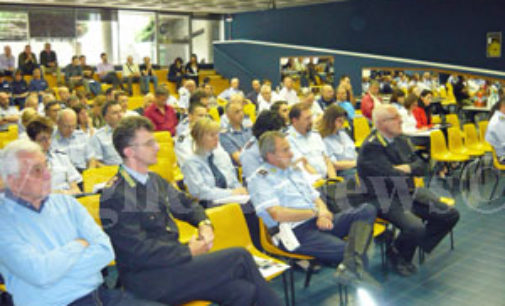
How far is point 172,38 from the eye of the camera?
58.9ft

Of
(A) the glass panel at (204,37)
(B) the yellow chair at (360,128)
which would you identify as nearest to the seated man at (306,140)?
(B) the yellow chair at (360,128)

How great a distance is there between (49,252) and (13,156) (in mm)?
488

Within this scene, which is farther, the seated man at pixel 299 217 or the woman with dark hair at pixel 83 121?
the woman with dark hair at pixel 83 121

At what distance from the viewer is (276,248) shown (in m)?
3.29

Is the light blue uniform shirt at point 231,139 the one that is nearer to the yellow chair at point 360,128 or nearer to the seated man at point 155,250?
the seated man at point 155,250

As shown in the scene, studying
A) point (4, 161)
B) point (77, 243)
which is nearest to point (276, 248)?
point (77, 243)

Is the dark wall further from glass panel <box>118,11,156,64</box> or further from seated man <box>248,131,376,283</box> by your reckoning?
seated man <box>248,131,376,283</box>

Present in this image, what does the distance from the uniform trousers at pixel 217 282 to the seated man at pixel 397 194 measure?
1.65 meters

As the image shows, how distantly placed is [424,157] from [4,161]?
643 centimetres

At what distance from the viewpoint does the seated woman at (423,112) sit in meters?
7.40

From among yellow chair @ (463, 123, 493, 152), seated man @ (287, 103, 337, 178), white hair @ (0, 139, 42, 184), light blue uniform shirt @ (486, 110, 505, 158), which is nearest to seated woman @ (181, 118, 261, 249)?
seated man @ (287, 103, 337, 178)

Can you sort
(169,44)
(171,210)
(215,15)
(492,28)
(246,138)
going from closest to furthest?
(171,210), (246,138), (492,28), (169,44), (215,15)

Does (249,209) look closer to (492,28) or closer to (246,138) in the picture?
(246,138)

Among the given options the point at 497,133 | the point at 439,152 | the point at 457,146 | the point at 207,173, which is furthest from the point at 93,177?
the point at 457,146
